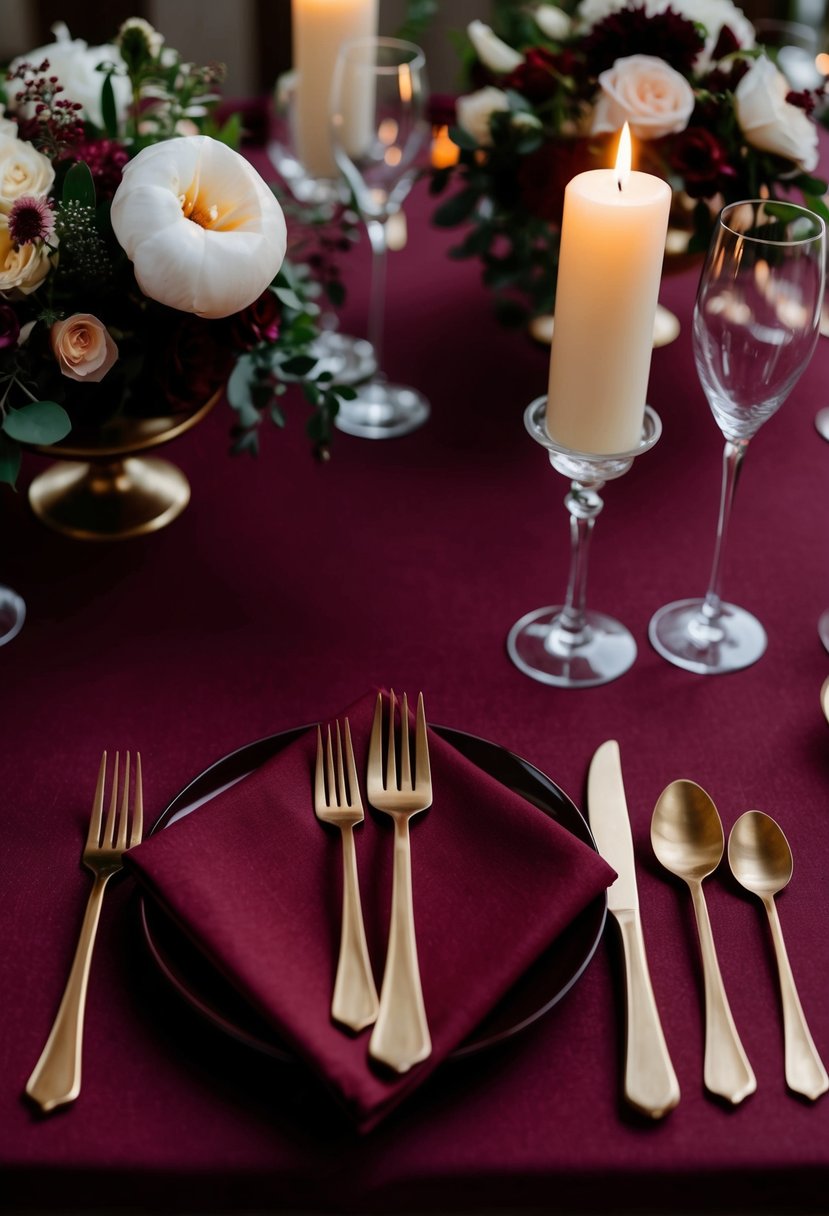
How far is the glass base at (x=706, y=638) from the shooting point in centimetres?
91

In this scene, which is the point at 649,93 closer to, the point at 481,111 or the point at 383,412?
the point at 481,111

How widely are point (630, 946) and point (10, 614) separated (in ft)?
1.77

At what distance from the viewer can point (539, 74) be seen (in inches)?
44.5

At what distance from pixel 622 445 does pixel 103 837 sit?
42 centimetres

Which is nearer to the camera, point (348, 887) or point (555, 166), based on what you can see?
point (348, 887)

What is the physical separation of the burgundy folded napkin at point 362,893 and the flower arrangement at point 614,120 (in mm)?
618

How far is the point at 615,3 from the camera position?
1159 mm

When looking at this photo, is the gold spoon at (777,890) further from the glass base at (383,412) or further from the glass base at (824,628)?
the glass base at (383,412)

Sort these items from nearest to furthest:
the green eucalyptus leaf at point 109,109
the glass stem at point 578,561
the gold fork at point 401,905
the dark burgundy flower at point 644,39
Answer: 1. the gold fork at point 401,905
2. the glass stem at point 578,561
3. the green eucalyptus leaf at point 109,109
4. the dark burgundy flower at point 644,39

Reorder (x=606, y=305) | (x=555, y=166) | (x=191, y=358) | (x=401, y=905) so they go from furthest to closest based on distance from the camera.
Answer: (x=555, y=166), (x=191, y=358), (x=606, y=305), (x=401, y=905)

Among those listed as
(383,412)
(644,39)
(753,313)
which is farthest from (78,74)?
(753,313)

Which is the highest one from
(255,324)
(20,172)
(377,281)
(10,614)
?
(20,172)

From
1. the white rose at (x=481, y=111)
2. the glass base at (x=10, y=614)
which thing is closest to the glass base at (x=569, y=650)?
the glass base at (x=10, y=614)

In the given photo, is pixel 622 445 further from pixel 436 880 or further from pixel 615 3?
pixel 615 3
